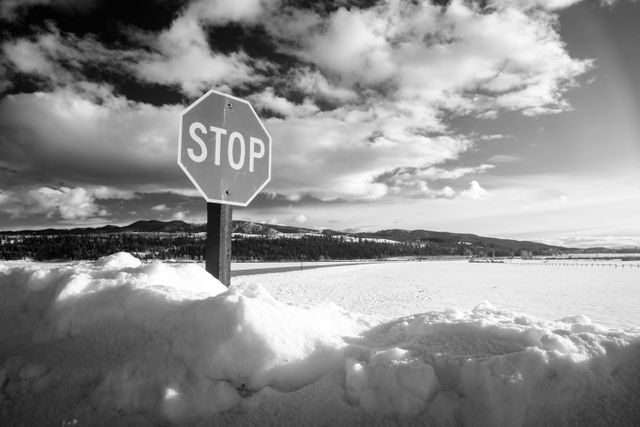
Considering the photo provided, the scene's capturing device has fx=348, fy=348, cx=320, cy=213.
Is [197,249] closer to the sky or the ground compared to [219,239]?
closer to the ground

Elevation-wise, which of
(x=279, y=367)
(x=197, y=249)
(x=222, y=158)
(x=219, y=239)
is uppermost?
(x=222, y=158)

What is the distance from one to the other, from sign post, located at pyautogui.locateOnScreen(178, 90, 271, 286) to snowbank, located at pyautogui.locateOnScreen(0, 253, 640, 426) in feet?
2.29

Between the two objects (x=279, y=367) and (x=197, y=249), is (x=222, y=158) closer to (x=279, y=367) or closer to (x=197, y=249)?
(x=279, y=367)

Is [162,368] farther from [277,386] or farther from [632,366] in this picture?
[632,366]

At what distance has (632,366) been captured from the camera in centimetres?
159

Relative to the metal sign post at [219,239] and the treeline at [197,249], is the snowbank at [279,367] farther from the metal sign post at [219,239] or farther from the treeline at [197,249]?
the treeline at [197,249]

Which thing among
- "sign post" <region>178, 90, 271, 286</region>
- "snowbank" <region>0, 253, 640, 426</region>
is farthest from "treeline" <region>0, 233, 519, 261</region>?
"snowbank" <region>0, 253, 640, 426</region>

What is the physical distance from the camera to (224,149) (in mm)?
3061

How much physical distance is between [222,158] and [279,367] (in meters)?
1.84

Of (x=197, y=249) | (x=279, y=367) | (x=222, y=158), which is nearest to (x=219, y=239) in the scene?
Result: (x=222, y=158)

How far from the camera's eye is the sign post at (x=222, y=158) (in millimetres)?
2855

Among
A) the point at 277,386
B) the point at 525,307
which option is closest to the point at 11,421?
the point at 277,386

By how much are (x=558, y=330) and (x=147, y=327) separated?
2.52 m

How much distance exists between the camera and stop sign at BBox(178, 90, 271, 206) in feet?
9.32
